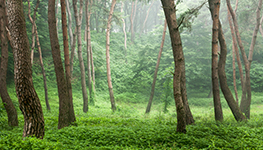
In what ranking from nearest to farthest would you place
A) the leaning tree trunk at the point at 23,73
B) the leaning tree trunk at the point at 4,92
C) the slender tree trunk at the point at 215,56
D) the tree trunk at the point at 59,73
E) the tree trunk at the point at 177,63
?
the leaning tree trunk at the point at 23,73 → the tree trunk at the point at 177,63 → the tree trunk at the point at 59,73 → the leaning tree trunk at the point at 4,92 → the slender tree trunk at the point at 215,56

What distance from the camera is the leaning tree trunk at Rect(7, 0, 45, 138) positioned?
4.77 meters

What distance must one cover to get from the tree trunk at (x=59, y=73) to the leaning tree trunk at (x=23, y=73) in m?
1.89

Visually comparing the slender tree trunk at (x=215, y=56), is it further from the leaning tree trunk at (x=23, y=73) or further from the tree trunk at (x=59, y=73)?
the leaning tree trunk at (x=23, y=73)

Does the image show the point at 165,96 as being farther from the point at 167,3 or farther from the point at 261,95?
the point at 261,95

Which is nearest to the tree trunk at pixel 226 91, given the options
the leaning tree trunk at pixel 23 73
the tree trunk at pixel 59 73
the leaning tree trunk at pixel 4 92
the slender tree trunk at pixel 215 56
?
the slender tree trunk at pixel 215 56

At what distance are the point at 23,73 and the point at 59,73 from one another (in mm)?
2094

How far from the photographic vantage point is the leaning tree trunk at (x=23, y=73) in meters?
4.77

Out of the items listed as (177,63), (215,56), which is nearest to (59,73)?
(177,63)

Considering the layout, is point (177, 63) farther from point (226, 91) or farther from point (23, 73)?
point (23, 73)

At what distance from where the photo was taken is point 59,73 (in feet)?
22.7

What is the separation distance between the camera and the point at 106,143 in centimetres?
516

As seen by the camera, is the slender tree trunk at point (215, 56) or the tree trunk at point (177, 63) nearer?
the tree trunk at point (177, 63)

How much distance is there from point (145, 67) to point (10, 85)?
1394 centimetres

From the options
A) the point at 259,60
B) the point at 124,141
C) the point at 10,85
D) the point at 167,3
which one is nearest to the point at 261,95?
the point at 259,60
